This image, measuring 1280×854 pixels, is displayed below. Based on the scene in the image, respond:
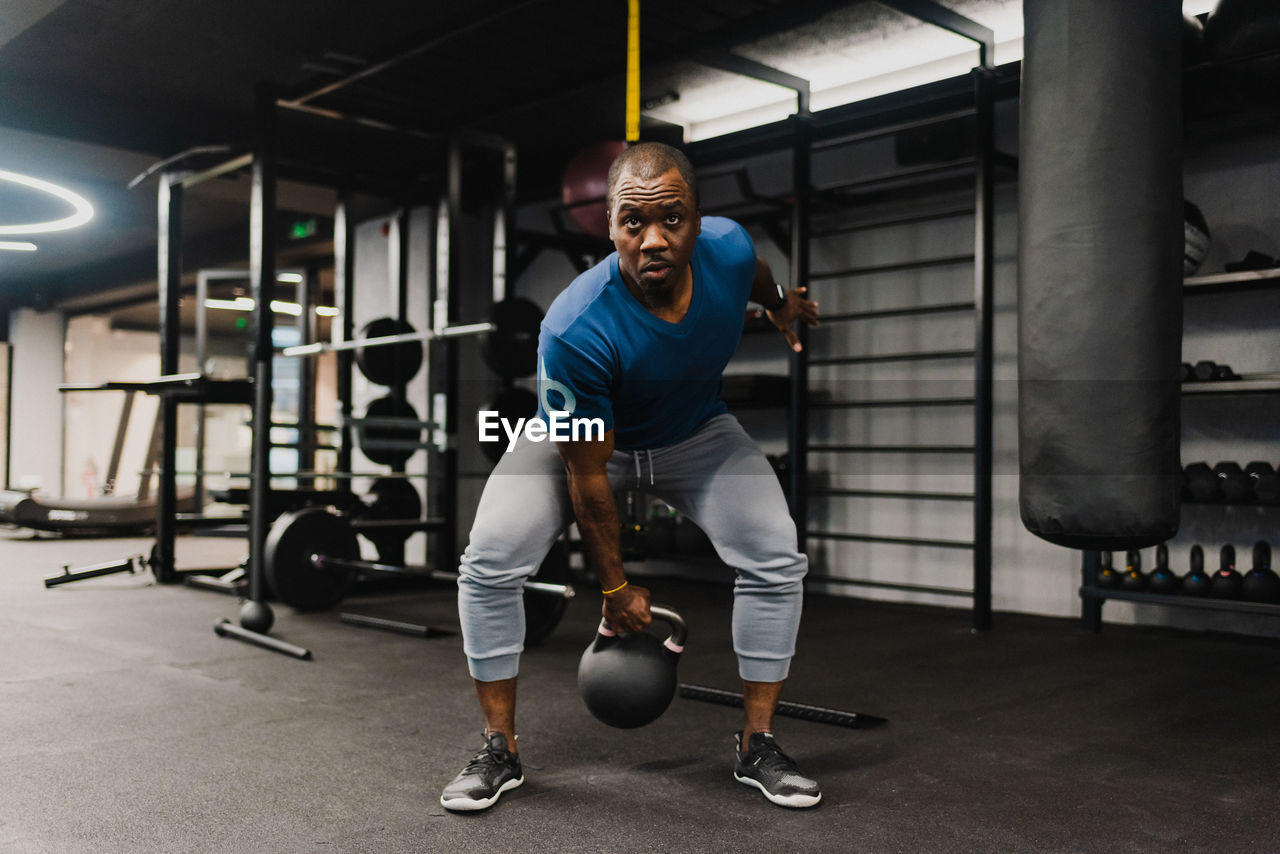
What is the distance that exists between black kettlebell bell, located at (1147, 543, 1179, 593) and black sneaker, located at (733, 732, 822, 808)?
2488 mm

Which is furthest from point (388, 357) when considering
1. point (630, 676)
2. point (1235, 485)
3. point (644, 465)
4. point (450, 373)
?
point (1235, 485)

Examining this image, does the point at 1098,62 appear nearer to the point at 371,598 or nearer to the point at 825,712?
the point at 825,712

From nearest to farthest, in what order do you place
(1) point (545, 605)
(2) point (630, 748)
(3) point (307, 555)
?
(2) point (630, 748), (1) point (545, 605), (3) point (307, 555)

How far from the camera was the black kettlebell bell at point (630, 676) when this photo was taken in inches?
71.3

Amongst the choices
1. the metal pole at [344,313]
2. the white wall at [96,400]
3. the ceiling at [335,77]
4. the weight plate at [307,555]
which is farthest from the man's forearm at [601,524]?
the white wall at [96,400]

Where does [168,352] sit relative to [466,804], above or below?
above

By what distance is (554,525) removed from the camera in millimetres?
1877

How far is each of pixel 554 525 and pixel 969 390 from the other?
126 inches

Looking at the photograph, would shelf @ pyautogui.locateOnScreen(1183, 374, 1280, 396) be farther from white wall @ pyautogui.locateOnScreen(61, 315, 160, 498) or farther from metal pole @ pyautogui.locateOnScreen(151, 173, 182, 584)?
white wall @ pyautogui.locateOnScreen(61, 315, 160, 498)

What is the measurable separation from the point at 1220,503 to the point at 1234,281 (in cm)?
80

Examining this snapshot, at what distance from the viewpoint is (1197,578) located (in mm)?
3676

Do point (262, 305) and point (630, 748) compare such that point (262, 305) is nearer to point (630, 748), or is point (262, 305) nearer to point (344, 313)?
point (344, 313)

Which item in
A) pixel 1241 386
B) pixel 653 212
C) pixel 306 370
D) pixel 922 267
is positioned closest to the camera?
pixel 653 212

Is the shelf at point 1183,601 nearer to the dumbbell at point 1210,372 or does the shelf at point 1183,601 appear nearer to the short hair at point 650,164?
the dumbbell at point 1210,372
